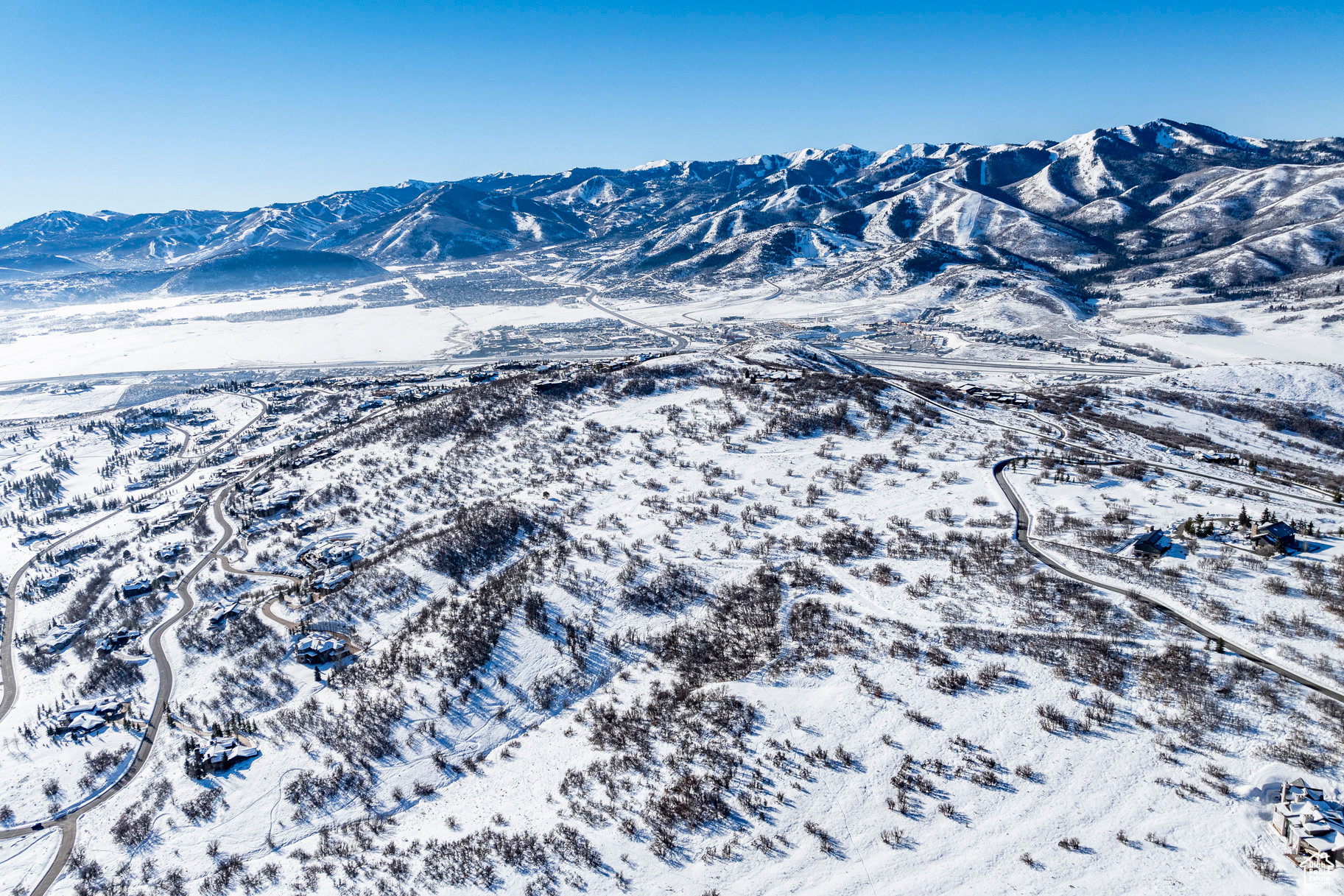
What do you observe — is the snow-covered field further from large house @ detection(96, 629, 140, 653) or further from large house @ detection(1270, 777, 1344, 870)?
large house @ detection(96, 629, 140, 653)

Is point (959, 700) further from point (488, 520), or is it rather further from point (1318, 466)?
point (1318, 466)

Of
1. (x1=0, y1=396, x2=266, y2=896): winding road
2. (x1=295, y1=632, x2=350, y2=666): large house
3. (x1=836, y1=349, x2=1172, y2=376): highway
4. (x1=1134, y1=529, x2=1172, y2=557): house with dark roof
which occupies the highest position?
(x1=836, y1=349, x2=1172, y2=376): highway

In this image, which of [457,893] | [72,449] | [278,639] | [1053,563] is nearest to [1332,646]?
[1053,563]

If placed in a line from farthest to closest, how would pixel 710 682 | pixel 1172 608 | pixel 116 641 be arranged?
pixel 116 641, pixel 1172 608, pixel 710 682

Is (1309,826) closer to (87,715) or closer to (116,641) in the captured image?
(87,715)

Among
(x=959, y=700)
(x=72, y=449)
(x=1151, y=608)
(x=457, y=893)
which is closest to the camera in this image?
(x=457, y=893)

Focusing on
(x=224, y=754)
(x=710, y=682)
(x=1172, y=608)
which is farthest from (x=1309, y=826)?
(x=224, y=754)

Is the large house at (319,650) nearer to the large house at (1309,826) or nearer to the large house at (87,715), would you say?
the large house at (87,715)

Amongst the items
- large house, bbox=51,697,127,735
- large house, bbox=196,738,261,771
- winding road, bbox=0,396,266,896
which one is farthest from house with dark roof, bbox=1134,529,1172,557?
large house, bbox=51,697,127,735
